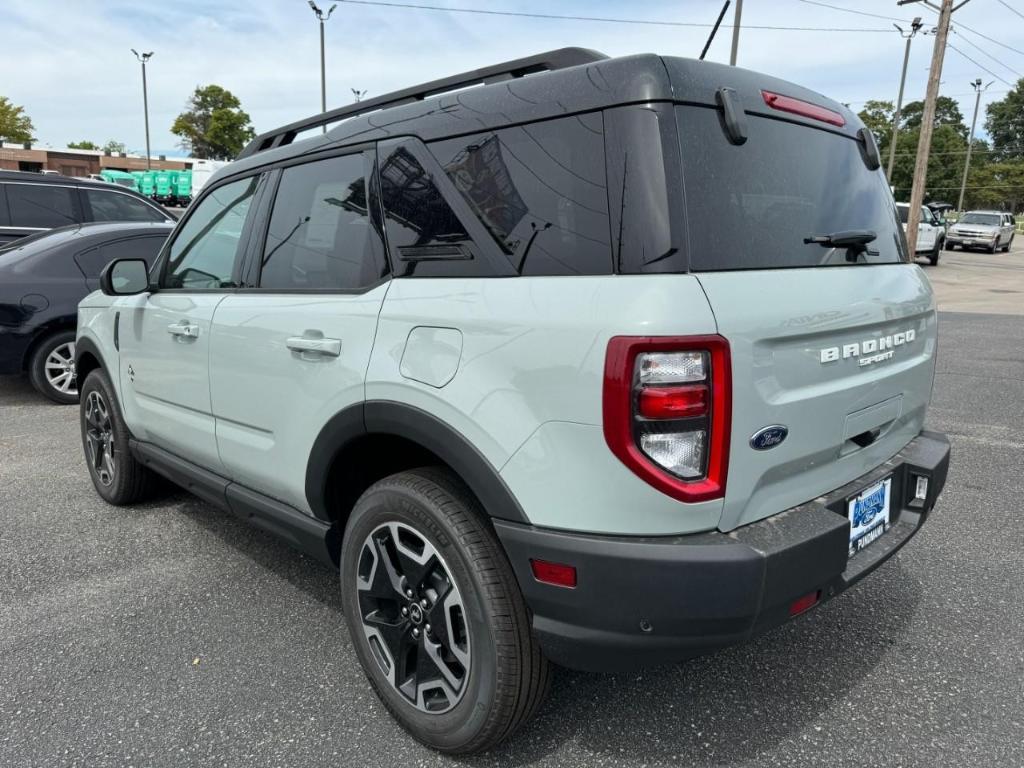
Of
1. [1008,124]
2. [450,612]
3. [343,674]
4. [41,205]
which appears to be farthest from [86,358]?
[1008,124]

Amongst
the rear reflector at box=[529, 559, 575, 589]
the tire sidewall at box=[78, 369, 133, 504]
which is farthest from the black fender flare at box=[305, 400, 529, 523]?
the tire sidewall at box=[78, 369, 133, 504]

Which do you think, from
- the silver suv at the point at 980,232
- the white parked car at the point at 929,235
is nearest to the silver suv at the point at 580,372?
the white parked car at the point at 929,235

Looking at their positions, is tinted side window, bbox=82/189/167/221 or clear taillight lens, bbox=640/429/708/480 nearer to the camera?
clear taillight lens, bbox=640/429/708/480

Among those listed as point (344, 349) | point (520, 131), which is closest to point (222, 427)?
point (344, 349)

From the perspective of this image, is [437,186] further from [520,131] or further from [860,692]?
[860,692]

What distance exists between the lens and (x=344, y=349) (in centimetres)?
230

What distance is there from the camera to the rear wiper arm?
2182mm

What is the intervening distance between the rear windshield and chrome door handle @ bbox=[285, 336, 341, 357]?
1130mm

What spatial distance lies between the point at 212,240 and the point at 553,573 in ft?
7.28

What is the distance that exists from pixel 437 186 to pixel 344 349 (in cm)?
56

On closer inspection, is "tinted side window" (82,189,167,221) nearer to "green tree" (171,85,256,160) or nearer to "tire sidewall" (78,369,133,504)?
"tire sidewall" (78,369,133,504)

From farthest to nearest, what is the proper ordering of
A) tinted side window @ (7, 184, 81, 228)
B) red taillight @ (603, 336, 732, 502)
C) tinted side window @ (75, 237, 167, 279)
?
tinted side window @ (7, 184, 81, 228)
tinted side window @ (75, 237, 167, 279)
red taillight @ (603, 336, 732, 502)

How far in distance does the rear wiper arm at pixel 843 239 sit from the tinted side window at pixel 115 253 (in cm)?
599

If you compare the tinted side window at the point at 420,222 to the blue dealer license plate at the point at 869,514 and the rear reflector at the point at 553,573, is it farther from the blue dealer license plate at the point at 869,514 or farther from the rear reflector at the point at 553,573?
the blue dealer license plate at the point at 869,514
